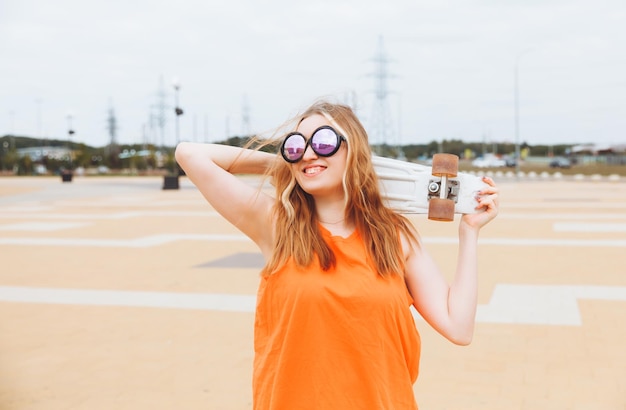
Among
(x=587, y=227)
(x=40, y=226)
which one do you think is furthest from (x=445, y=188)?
(x=40, y=226)

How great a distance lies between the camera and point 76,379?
4.55 m

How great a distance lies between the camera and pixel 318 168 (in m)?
1.96

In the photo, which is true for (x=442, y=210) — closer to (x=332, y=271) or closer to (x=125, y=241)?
(x=332, y=271)

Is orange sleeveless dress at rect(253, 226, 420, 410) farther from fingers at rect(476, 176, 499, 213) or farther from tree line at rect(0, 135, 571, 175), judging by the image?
tree line at rect(0, 135, 571, 175)

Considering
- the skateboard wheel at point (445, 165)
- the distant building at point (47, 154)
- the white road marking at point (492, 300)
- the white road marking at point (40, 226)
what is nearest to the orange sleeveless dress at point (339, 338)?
the skateboard wheel at point (445, 165)

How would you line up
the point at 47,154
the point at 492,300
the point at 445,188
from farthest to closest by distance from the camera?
the point at 47,154 → the point at 492,300 → the point at 445,188

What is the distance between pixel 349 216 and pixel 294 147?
26 cm

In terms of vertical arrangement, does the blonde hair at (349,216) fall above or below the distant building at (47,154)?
below

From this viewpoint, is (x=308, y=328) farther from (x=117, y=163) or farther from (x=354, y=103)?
(x=117, y=163)

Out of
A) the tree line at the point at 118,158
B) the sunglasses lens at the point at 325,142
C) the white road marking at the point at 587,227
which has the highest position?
the tree line at the point at 118,158

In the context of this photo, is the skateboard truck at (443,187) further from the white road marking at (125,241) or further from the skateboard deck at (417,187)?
the white road marking at (125,241)

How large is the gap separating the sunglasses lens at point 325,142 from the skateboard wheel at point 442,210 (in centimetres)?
32

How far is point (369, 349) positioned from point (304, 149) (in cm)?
58

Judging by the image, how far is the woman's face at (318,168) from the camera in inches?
77.2
